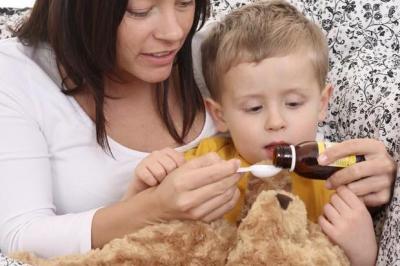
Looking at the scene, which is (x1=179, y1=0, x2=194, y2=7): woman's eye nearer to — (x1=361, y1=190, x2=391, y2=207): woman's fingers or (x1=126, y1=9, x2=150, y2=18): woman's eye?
(x1=126, y1=9, x2=150, y2=18): woman's eye

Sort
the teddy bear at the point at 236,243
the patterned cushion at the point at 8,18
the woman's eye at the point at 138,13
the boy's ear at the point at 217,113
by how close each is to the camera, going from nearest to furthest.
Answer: the teddy bear at the point at 236,243 < the woman's eye at the point at 138,13 < the boy's ear at the point at 217,113 < the patterned cushion at the point at 8,18

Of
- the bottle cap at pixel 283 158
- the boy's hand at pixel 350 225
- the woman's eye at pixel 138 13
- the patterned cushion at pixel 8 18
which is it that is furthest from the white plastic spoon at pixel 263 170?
the patterned cushion at pixel 8 18

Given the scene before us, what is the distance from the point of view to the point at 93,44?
55.1 inches

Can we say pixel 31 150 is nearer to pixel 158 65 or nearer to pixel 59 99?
pixel 59 99

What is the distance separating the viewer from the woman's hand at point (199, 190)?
121cm

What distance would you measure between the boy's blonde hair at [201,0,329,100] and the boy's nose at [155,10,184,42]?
13 centimetres

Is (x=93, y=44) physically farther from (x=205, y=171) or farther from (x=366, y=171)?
(x=366, y=171)

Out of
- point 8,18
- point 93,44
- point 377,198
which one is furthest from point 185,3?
point 8,18

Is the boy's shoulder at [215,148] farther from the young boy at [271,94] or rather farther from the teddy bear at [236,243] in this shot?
the teddy bear at [236,243]

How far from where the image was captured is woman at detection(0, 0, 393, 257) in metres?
1.30

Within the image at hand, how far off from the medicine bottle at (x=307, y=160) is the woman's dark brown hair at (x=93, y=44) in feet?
1.24

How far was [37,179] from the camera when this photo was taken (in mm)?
1396

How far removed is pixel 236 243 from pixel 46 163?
0.46 meters

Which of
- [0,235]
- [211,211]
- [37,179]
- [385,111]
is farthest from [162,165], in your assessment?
[385,111]
